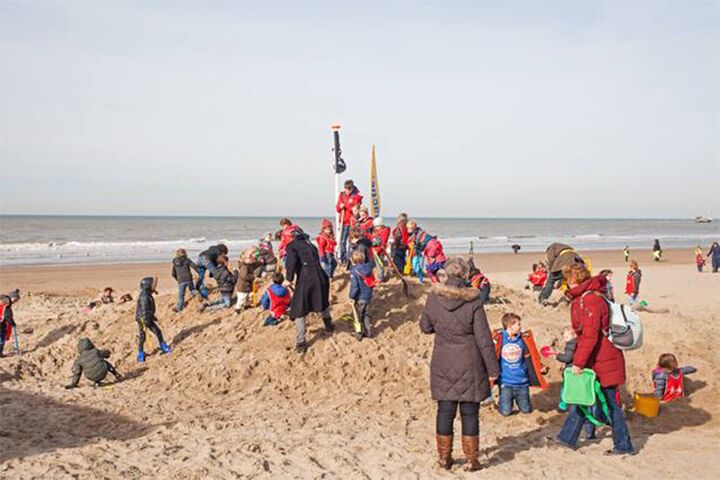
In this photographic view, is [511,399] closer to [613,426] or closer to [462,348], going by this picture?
[613,426]

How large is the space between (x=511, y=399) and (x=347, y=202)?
5.42 metres

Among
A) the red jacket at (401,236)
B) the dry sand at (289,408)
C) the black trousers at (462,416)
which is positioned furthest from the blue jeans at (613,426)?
the red jacket at (401,236)

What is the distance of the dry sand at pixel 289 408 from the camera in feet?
18.6

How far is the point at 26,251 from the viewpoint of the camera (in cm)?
4150

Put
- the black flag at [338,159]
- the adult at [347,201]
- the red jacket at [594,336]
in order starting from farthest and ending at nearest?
the black flag at [338,159], the adult at [347,201], the red jacket at [594,336]

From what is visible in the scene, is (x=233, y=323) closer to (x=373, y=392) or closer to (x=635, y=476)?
(x=373, y=392)

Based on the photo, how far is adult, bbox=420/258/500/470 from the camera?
513cm

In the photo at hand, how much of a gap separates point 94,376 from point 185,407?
204 cm

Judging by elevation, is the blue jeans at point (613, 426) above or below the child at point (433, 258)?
below

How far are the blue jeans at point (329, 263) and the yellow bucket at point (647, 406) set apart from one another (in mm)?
5937

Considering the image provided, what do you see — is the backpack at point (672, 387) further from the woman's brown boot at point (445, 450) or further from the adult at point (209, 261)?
the adult at point (209, 261)

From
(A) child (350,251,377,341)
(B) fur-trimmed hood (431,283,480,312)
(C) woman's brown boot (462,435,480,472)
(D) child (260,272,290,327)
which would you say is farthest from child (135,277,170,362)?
(B) fur-trimmed hood (431,283,480,312)

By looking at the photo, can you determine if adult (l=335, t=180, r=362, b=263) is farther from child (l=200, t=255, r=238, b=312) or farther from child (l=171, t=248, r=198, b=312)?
child (l=171, t=248, r=198, b=312)

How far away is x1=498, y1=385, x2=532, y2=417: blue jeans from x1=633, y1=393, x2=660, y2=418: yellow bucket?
1490mm
